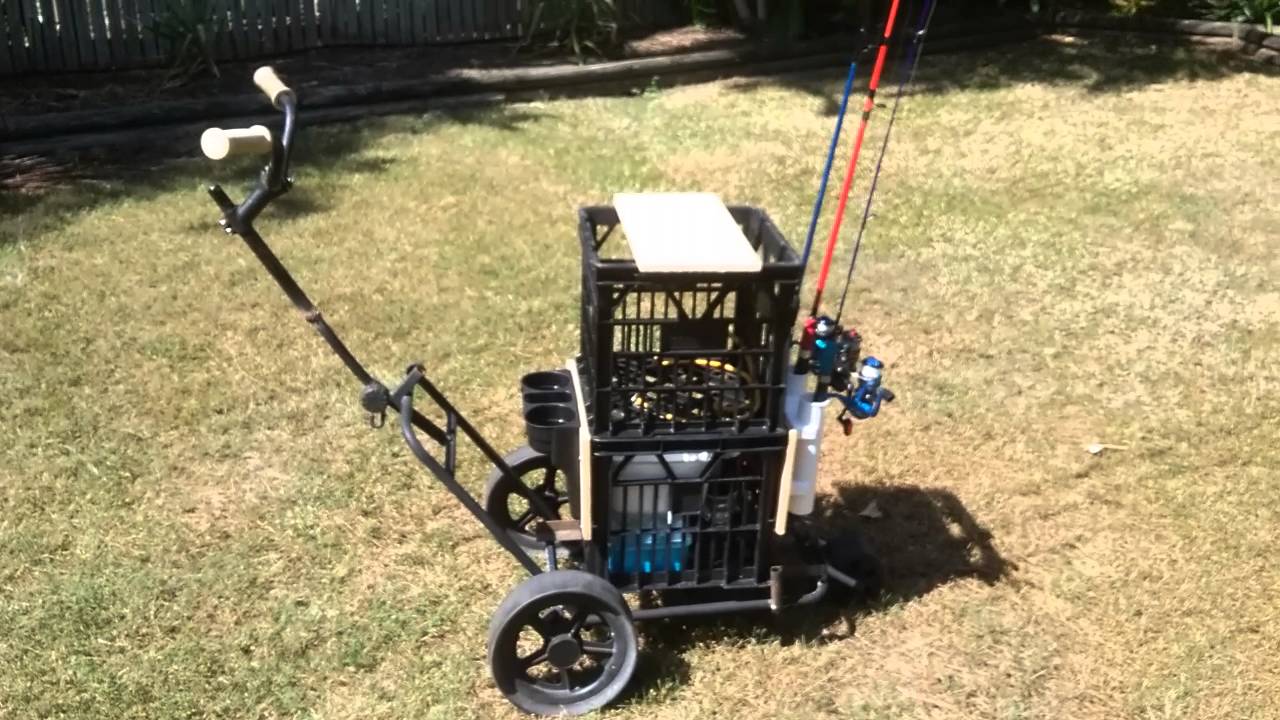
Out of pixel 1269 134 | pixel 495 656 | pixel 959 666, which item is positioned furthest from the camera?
pixel 1269 134

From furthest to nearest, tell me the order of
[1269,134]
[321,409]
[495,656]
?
[1269,134] < [321,409] < [495,656]

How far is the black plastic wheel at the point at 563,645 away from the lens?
9.14 feet

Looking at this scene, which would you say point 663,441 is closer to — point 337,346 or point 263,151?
point 337,346

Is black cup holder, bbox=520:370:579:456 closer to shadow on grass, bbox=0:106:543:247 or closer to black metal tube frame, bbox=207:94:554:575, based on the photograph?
black metal tube frame, bbox=207:94:554:575

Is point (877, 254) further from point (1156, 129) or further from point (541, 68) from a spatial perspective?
point (541, 68)

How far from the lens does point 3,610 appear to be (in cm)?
322

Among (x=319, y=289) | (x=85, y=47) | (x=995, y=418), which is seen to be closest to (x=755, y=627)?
(x=995, y=418)

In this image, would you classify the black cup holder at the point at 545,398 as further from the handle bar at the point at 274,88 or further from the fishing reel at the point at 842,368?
the handle bar at the point at 274,88

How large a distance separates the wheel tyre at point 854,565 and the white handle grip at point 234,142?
1875 mm

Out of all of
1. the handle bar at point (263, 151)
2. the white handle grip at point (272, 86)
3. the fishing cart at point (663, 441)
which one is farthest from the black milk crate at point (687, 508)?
the white handle grip at point (272, 86)

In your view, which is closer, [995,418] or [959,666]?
[959,666]

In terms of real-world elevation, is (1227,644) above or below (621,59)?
below

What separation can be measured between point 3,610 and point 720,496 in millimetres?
2011

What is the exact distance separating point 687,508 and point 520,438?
1.28 m
